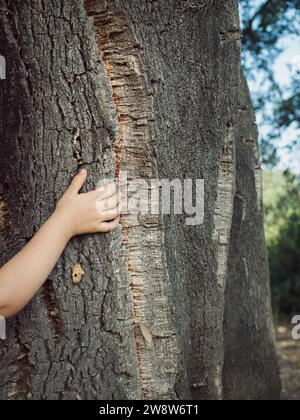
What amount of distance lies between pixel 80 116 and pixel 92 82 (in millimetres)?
151

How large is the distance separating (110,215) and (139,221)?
0.49 feet

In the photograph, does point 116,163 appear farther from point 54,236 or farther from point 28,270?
point 28,270

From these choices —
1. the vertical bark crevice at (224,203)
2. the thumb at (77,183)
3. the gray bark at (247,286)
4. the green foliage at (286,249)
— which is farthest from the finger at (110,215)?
the green foliage at (286,249)

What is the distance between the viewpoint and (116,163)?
2.39m

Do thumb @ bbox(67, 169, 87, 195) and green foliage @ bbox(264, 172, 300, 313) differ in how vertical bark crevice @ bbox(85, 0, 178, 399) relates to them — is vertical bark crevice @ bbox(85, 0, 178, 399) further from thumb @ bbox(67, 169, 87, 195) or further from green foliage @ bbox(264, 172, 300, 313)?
green foliage @ bbox(264, 172, 300, 313)

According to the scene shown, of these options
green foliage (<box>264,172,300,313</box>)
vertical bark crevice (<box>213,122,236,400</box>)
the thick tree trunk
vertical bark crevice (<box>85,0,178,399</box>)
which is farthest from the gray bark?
green foliage (<box>264,172,300,313</box>)

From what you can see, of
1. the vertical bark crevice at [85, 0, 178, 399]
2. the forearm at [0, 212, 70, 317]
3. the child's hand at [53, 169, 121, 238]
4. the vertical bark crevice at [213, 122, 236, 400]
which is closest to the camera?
the forearm at [0, 212, 70, 317]

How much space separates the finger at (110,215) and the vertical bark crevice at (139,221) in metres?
0.06

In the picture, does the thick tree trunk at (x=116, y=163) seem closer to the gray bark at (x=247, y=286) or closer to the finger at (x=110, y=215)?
the finger at (x=110, y=215)

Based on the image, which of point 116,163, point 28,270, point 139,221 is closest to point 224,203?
point 139,221

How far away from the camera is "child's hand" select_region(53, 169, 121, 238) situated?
2.22 m

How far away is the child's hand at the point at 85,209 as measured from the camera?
2.22 meters
